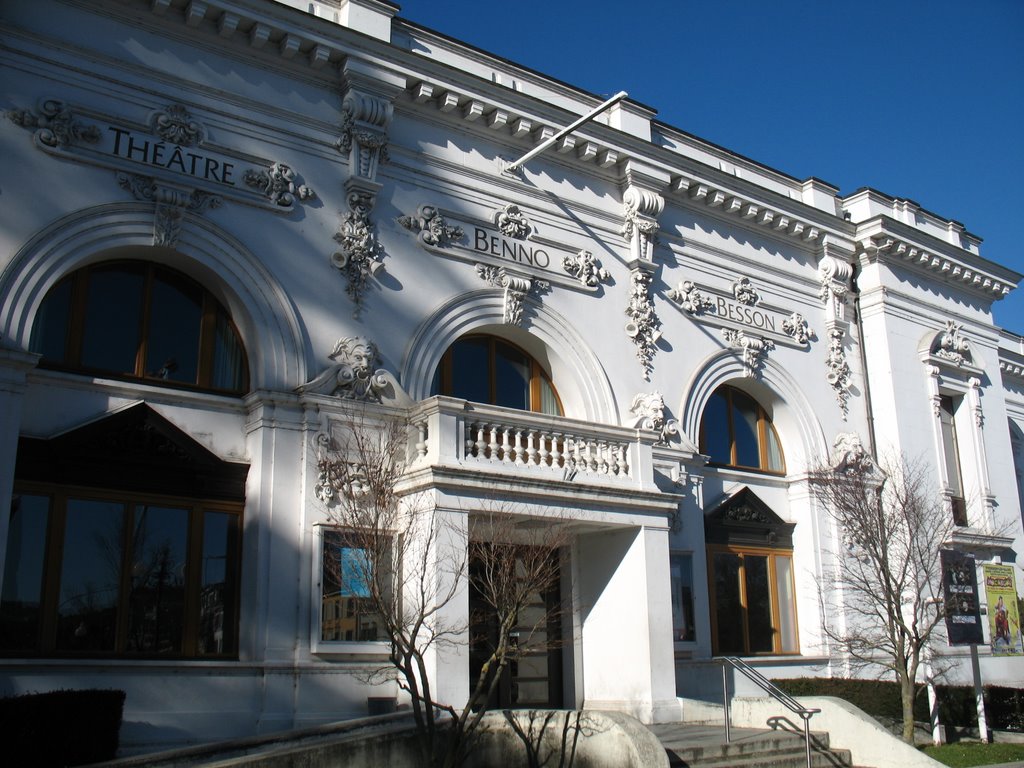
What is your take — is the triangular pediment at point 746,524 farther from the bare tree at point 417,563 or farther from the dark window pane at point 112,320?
the dark window pane at point 112,320

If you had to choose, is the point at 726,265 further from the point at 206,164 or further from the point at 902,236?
the point at 206,164

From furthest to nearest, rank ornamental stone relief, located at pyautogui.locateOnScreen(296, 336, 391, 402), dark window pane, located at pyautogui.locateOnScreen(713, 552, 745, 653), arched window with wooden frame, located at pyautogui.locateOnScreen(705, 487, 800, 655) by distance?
arched window with wooden frame, located at pyautogui.locateOnScreen(705, 487, 800, 655)
dark window pane, located at pyautogui.locateOnScreen(713, 552, 745, 653)
ornamental stone relief, located at pyautogui.locateOnScreen(296, 336, 391, 402)

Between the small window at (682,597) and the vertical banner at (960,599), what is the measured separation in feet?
16.2

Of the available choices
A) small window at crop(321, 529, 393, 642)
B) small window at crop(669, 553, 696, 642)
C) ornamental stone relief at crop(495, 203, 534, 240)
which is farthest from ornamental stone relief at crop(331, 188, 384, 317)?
small window at crop(669, 553, 696, 642)

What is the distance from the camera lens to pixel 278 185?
18.1 metres

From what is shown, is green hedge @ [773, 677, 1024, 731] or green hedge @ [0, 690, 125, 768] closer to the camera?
green hedge @ [0, 690, 125, 768]

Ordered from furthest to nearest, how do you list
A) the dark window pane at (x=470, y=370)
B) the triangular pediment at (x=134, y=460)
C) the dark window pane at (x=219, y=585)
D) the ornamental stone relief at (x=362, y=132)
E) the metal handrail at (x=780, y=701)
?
the dark window pane at (x=470, y=370) < the ornamental stone relief at (x=362, y=132) < the metal handrail at (x=780, y=701) < the dark window pane at (x=219, y=585) < the triangular pediment at (x=134, y=460)

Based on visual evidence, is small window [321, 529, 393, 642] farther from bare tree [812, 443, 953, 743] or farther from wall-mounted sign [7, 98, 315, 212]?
bare tree [812, 443, 953, 743]

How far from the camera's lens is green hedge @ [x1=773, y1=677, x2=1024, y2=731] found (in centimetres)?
2133

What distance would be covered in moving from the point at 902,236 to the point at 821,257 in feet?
7.63

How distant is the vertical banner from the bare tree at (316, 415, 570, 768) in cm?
841

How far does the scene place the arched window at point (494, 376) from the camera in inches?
798

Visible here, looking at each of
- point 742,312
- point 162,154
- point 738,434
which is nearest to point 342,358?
point 162,154

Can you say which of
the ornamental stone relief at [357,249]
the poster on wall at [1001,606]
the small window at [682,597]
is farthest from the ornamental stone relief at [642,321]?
the poster on wall at [1001,606]
